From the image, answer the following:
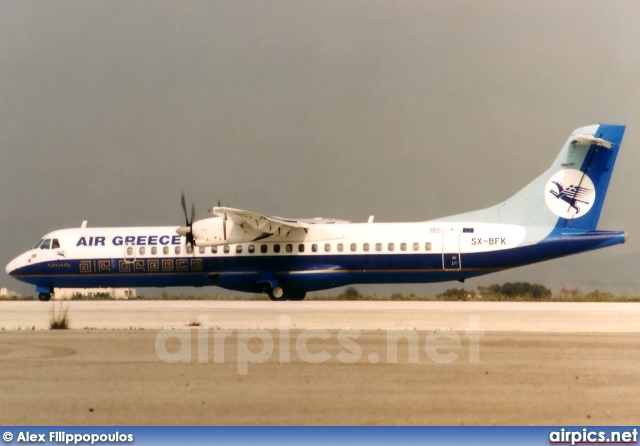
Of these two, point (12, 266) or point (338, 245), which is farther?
point (12, 266)

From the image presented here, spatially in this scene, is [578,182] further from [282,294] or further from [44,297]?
[44,297]

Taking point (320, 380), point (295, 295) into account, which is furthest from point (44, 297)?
point (320, 380)

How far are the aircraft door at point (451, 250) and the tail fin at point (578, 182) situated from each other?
2.45 m

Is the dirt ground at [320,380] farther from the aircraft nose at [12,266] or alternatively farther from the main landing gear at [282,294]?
the aircraft nose at [12,266]

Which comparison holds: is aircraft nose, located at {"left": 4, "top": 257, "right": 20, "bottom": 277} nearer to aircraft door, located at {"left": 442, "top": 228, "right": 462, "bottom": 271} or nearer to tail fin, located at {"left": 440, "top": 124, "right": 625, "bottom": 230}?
aircraft door, located at {"left": 442, "top": 228, "right": 462, "bottom": 271}

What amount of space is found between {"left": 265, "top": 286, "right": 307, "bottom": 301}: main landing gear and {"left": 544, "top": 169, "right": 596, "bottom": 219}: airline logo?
34.7 ft

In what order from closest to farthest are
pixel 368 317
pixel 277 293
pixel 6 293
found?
pixel 368 317
pixel 277 293
pixel 6 293

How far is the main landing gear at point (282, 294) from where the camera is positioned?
32.4 m

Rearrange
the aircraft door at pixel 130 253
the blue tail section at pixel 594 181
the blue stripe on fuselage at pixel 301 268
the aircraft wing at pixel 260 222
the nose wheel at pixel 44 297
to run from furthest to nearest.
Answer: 1. the nose wheel at pixel 44 297
2. the aircraft door at pixel 130 253
3. the aircraft wing at pixel 260 222
4. the blue stripe on fuselage at pixel 301 268
5. the blue tail section at pixel 594 181

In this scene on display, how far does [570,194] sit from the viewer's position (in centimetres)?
2870

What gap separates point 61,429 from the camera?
848 cm

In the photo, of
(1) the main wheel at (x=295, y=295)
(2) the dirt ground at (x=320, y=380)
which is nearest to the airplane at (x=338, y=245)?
(1) the main wheel at (x=295, y=295)

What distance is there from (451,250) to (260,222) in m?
7.11

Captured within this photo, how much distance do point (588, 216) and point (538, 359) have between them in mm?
16555
